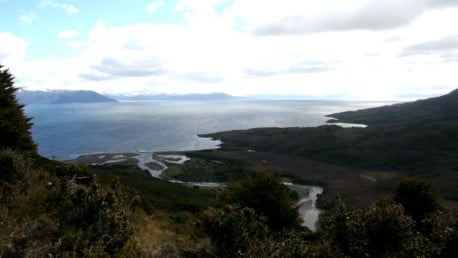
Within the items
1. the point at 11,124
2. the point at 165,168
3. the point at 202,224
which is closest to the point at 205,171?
the point at 165,168

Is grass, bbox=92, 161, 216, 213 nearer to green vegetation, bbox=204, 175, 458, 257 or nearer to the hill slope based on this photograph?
green vegetation, bbox=204, 175, 458, 257

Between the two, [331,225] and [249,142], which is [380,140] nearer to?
[249,142]

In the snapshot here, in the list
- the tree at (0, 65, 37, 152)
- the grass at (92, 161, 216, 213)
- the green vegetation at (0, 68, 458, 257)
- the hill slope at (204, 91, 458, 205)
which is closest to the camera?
the green vegetation at (0, 68, 458, 257)

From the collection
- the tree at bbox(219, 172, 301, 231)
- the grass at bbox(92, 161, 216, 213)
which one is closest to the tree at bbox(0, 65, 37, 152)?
the grass at bbox(92, 161, 216, 213)

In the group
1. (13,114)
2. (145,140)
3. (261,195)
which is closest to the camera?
(261,195)

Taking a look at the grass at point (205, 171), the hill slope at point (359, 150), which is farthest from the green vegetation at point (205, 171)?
the hill slope at point (359, 150)

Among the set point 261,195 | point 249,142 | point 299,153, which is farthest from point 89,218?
point 249,142

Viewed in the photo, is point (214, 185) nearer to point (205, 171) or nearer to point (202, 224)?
point (205, 171)
